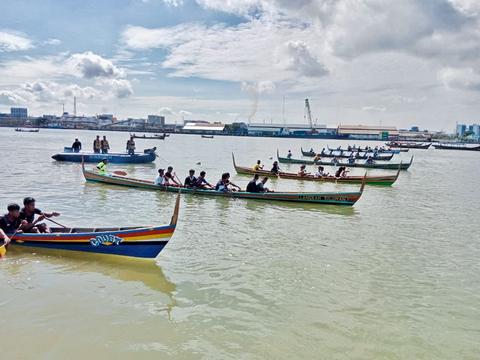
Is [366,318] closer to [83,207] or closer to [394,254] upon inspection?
[394,254]

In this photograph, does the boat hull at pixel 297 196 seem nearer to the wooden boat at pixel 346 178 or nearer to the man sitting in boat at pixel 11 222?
the wooden boat at pixel 346 178

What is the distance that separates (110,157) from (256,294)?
30164mm

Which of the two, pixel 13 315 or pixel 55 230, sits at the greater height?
pixel 55 230

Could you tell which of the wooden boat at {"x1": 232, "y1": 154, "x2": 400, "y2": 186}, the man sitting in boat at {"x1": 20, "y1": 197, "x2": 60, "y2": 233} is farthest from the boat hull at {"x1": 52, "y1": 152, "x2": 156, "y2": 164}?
the man sitting in boat at {"x1": 20, "y1": 197, "x2": 60, "y2": 233}

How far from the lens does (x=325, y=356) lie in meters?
6.71

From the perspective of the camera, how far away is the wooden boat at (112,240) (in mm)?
9930

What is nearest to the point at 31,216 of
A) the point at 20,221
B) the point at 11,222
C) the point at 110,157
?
the point at 20,221

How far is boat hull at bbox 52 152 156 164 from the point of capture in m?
35.4

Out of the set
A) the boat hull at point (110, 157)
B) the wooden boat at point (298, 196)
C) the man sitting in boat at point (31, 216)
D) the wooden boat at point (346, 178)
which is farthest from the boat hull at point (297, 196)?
the boat hull at point (110, 157)

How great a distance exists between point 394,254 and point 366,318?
486 cm

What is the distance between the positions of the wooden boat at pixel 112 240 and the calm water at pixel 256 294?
0.33 meters

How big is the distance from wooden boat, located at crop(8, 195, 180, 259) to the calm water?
1.08 feet

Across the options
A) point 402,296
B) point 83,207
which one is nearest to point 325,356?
point 402,296

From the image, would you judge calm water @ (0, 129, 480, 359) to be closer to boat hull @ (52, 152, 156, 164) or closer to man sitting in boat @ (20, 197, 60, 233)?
man sitting in boat @ (20, 197, 60, 233)
